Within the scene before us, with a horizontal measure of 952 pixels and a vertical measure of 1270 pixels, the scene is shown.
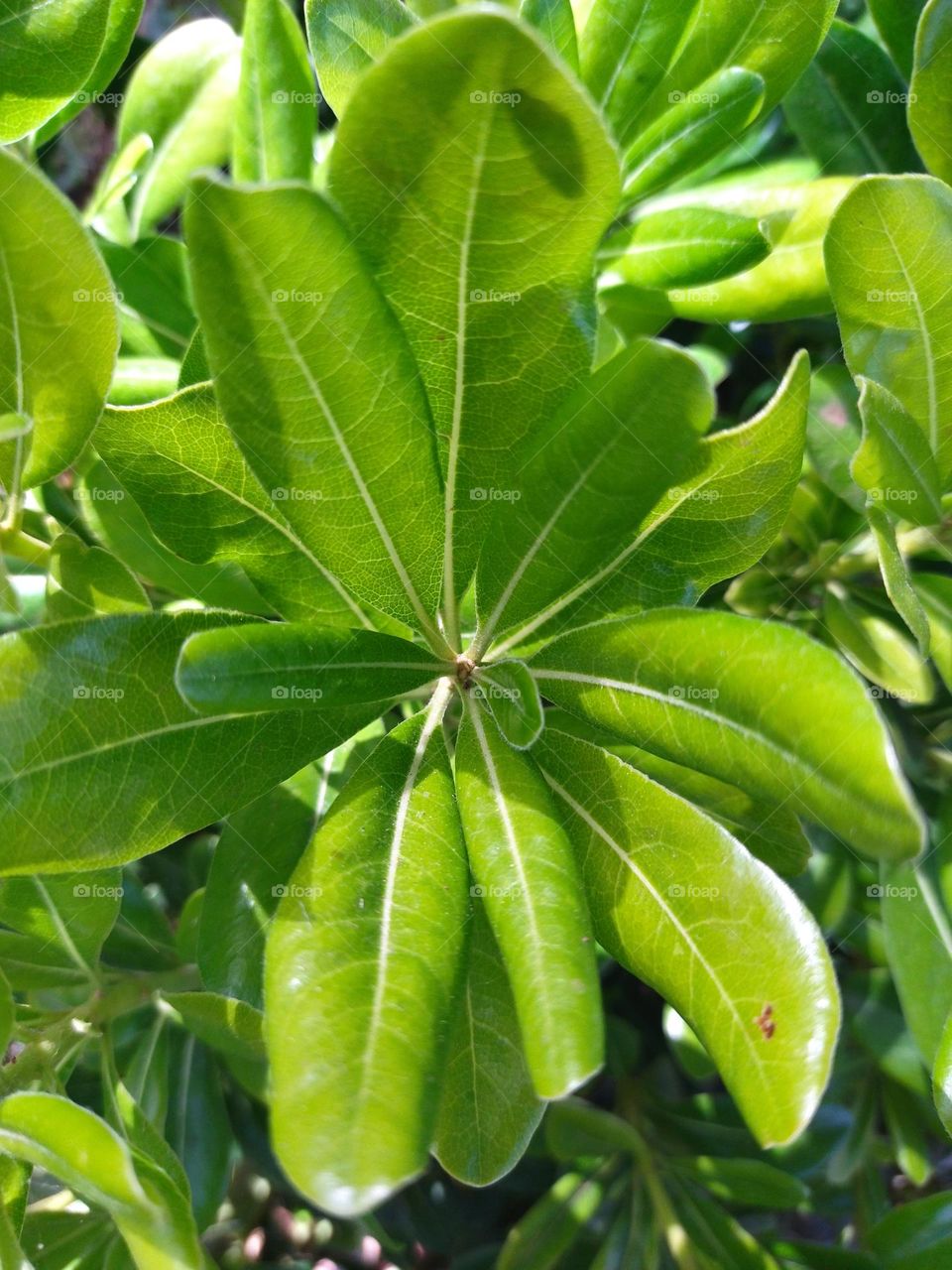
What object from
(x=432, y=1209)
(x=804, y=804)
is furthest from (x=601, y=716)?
(x=432, y=1209)

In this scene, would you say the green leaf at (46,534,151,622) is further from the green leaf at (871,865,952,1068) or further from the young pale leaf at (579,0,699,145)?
the green leaf at (871,865,952,1068)

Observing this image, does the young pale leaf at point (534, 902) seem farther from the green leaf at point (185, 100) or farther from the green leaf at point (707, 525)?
the green leaf at point (185, 100)

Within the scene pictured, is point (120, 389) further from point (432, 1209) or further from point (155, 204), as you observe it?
point (432, 1209)

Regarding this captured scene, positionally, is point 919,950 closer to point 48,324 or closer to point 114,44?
point 48,324

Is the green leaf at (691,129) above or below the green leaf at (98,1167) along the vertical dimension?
above

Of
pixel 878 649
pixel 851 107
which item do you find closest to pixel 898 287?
pixel 878 649

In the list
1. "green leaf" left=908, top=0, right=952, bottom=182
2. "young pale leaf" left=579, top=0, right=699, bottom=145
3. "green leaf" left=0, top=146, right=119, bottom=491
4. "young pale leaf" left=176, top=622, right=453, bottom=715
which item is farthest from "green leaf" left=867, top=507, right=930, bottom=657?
"green leaf" left=0, top=146, right=119, bottom=491

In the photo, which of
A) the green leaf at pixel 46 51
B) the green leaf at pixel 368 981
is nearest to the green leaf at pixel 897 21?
the green leaf at pixel 46 51
